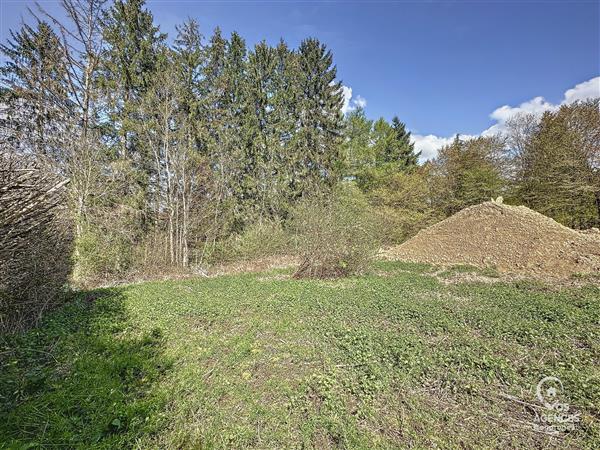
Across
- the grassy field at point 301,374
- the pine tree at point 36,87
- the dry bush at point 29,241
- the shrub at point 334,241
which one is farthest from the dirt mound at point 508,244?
the pine tree at point 36,87

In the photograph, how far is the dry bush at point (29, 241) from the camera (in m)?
2.64

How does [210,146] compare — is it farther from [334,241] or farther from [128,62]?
[334,241]

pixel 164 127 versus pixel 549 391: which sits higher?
pixel 164 127

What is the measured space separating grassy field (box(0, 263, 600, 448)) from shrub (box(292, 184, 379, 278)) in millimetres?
3138

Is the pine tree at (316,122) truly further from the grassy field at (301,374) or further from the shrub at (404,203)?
the grassy field at (301,374)

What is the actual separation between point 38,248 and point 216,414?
3973mm

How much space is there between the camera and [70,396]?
246 cm

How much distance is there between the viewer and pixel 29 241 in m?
3.47

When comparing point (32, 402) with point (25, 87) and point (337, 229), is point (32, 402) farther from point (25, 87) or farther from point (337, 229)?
point (25, 87)

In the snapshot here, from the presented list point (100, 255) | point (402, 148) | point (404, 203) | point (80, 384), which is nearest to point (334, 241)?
point (80, 384)

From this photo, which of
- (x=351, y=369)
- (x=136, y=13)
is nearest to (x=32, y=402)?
(x=351, y=369)

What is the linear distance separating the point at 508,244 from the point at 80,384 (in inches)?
483

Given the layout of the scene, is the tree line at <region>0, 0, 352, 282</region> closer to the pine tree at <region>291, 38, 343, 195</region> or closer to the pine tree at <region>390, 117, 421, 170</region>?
the pine tree at <region>291, 38, 343, 195</region>

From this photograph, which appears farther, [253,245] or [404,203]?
[404,203]
